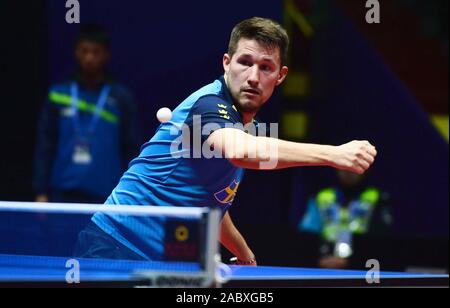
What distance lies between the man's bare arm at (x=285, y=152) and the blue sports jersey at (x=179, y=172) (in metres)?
0.19

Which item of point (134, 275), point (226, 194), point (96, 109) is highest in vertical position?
point (96, 109)

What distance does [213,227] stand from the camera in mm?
4422

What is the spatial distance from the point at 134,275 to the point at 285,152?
2.97 ft

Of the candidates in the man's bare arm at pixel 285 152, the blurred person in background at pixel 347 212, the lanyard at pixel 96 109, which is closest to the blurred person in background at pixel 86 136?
the lanyard at pixel 96 109

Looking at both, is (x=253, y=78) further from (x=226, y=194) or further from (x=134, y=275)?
(x=134, y=275)

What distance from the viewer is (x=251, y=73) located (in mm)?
5531

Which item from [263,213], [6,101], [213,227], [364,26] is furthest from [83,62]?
[213,227]

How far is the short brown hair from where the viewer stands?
5.58 m

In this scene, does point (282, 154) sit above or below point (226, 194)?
above

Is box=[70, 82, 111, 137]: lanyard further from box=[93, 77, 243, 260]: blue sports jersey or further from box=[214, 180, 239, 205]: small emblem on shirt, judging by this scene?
box=[214, 180, 239, 205]: small emblem on shirt

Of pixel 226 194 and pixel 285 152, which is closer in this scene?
pixel 285 152

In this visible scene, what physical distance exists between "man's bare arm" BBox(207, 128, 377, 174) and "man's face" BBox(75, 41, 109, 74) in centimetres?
331

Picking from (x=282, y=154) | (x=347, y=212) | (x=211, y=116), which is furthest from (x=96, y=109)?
(x=282, y=154)
